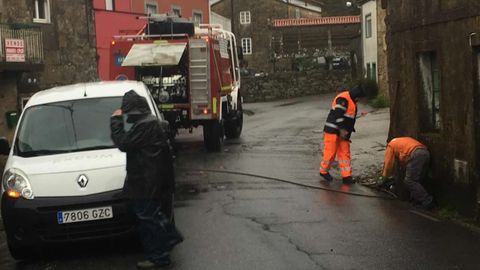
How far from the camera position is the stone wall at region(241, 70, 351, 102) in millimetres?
39188

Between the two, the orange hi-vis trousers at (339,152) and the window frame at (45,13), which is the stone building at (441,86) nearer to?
the orange hi-vis trousers at (339,152)

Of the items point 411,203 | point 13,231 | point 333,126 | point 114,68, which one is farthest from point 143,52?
point 13,231

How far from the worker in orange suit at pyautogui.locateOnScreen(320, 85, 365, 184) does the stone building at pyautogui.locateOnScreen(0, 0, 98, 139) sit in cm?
1003

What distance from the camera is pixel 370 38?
3484cm

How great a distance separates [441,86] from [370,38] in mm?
27008

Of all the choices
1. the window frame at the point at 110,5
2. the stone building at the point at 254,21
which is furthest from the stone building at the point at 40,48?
the stone building at the point at 254,21

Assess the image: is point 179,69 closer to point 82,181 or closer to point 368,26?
point 82,181

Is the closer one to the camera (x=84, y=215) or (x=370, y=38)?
(x=84, y=215)

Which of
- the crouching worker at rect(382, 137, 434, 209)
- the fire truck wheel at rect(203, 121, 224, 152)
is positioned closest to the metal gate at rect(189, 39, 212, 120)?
the fire truck wheel at rect(203, 121, 224, 152)

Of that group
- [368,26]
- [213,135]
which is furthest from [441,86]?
[368,26]

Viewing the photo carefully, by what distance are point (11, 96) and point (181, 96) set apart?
6.32 meters

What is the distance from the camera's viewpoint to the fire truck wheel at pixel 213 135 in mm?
14734

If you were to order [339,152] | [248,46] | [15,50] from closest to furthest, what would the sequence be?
[339,152], [15,50], [248,46]

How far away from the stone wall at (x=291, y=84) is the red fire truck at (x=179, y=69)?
23891mm
